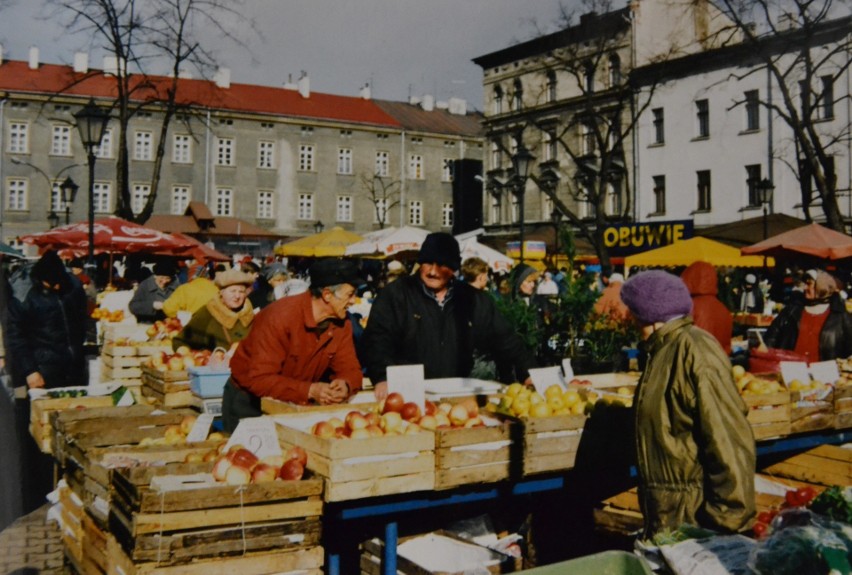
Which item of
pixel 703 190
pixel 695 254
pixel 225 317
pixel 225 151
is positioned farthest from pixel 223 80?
pixel 225 317

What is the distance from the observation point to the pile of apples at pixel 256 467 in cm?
384

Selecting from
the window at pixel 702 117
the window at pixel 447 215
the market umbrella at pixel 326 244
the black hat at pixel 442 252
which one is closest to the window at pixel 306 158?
the window at pixel 447 215

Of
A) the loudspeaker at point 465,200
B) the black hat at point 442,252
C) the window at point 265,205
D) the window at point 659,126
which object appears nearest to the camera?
the black hat at point 442,252

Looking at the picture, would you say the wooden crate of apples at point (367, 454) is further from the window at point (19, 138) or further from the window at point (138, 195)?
the window at point (138, 195)

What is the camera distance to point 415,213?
64.9 meters

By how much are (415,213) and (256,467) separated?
6133 cm

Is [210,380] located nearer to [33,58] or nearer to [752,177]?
[752,177]

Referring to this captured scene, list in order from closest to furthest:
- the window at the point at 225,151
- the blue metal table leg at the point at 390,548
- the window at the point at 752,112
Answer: the blue metal table leg at the point at 390,548 < the window at the point at 752,112 < the window at the point at 225,151

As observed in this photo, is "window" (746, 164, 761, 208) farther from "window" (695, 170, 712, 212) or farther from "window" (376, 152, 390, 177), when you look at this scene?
"window" (376, 152, 390, 177)

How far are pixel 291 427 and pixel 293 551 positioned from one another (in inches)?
31.5

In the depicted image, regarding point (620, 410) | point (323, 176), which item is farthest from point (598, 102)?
point (620, 410)

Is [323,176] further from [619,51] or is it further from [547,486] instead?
[547,486]

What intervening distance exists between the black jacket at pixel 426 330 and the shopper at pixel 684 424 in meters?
2.32

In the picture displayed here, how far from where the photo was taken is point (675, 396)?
144 inches
